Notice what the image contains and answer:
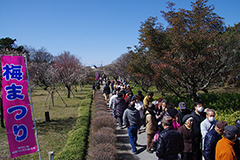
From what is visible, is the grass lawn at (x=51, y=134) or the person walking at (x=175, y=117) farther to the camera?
the grass lawn at (x=51, y=134)

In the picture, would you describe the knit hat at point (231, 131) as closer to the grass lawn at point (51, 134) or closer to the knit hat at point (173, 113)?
the knit hat at point (173, 113)

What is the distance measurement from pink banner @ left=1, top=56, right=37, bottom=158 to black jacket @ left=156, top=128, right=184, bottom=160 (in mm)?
3282

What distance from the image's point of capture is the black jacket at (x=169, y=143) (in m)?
3.18

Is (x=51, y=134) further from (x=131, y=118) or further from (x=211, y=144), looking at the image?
(x=211, y=144)

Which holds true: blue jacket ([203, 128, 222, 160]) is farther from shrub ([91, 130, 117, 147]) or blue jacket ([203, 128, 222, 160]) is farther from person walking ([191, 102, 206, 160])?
shrub ([91, 130, 117, 147])

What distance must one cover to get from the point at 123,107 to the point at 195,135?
3401 mm

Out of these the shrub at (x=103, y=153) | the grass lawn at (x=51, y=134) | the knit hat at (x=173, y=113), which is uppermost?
the knit hat at (x=173, y=113)

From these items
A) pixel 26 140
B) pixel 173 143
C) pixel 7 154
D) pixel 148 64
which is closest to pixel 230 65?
pixel 148 64

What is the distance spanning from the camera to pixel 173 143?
10.5 ft

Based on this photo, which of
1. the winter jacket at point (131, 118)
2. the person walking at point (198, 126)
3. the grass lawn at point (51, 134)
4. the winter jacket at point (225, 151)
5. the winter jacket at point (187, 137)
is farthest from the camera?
the grass lawn at point (51, 134)

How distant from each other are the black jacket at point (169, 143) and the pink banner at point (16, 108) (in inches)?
129

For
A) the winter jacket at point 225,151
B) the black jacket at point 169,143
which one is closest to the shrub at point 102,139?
the black jacket at point 169,143

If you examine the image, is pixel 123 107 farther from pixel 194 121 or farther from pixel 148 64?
pixel 148 64

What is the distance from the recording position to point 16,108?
417 centimetres
